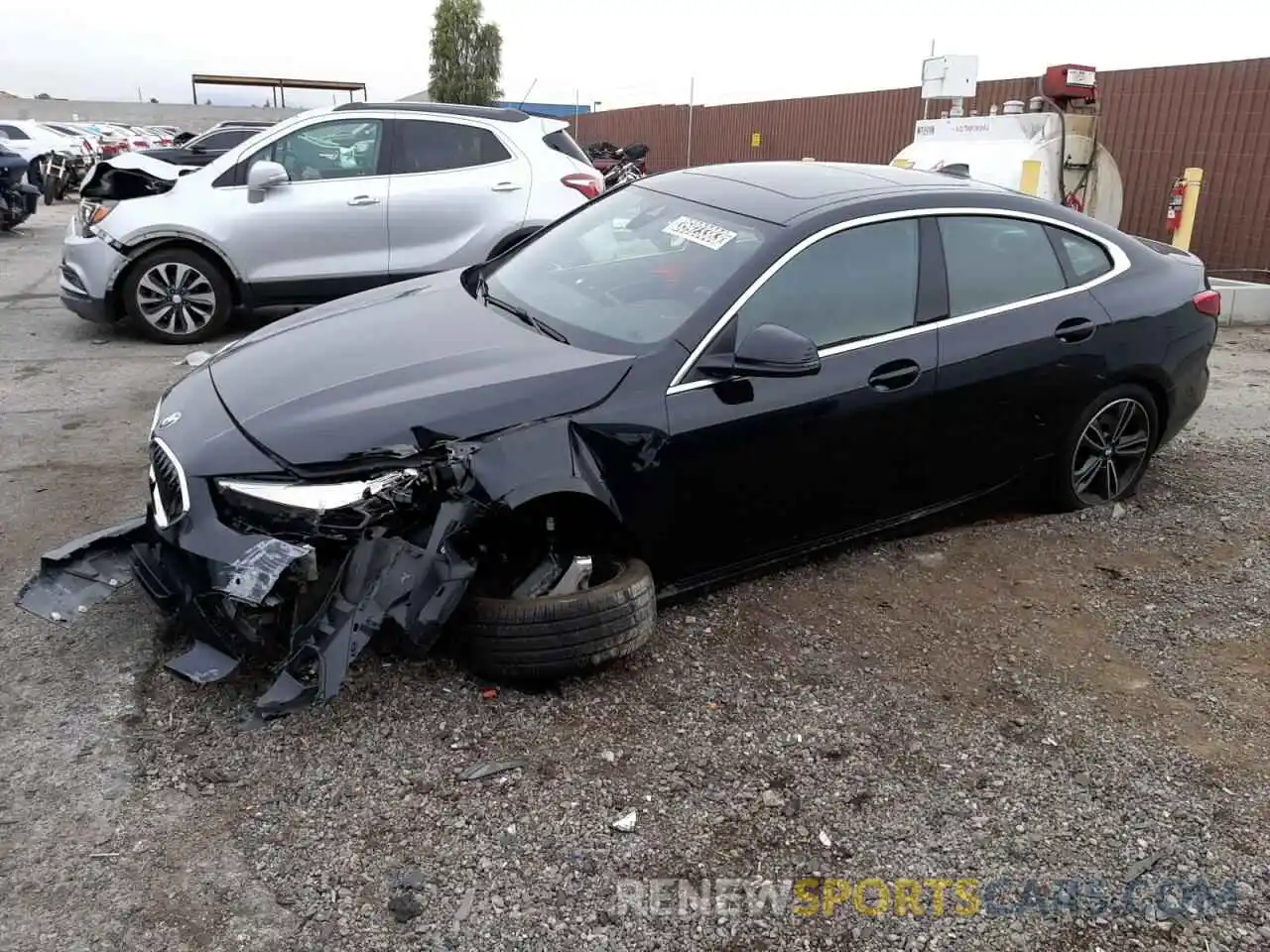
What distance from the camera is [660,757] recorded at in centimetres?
297

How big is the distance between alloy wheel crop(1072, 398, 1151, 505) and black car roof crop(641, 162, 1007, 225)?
1150mm

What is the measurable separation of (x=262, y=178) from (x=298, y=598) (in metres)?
5.63

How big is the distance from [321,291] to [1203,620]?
6535mm

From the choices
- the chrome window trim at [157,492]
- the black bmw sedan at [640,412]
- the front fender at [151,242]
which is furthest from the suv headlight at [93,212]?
the chrome window trim at [157,492]

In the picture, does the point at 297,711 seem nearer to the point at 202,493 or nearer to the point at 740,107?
the point at 202,493

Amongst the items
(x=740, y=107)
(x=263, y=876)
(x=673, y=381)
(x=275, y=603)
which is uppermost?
(x=740, y=107)

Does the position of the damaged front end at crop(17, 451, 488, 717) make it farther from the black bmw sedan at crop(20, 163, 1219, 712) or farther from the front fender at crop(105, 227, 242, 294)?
the front fender at crop(105, 227, 242, 294)

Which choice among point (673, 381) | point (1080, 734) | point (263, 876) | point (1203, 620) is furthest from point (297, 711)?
point (1203, 620)

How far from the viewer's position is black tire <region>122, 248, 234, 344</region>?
7.75 m

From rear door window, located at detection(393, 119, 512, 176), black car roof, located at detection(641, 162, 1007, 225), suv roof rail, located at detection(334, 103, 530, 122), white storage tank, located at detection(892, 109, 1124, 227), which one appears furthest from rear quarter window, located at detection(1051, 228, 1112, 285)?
white storage tank, located at detection(892, 109, 1124, 227)

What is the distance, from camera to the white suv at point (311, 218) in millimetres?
7691

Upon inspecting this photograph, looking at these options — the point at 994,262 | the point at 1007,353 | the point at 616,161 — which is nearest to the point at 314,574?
the point at 1007,353

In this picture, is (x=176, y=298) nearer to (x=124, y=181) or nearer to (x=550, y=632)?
(x=124, y=181)

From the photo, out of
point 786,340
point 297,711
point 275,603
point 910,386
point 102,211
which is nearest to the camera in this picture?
point 275,603
